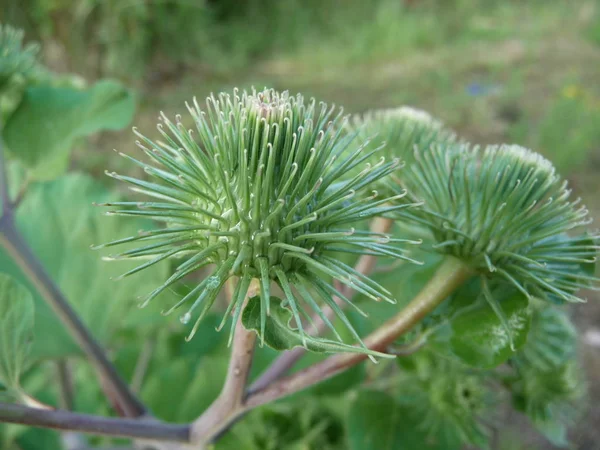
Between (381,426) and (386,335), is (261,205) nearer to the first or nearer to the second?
(386,335)

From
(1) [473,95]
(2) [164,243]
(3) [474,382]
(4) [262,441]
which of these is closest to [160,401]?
(4) [262,441]

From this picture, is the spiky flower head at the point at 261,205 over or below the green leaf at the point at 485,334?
over

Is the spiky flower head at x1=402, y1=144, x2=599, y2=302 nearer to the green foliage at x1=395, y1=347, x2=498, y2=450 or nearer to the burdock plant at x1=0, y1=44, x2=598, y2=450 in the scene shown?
the burdock plant at x1=0, y1=44, x2=598, y2=450

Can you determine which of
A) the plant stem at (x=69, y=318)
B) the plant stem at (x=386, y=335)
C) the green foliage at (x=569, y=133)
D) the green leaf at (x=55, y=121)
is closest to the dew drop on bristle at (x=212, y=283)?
the plant stem at (x=386, y=335)

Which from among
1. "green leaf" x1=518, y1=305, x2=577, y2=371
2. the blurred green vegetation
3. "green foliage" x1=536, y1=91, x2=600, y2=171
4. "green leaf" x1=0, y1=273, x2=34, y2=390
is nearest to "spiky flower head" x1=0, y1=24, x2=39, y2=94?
"green leaf" x1=0, y1=273, x2=34, y2=390

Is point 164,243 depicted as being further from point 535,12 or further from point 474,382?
point 535,12

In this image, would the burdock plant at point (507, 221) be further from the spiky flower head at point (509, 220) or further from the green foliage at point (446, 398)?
the green foliage at point (446, 398)
